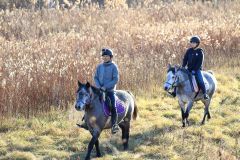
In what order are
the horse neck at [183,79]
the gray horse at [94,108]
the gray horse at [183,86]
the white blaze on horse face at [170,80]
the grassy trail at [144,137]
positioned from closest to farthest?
1. the gray horse at [94,108]
2. the grassy trail at [144,137]
3. the white blaze on horse face at [170,80]
4. the gray horse at [183,86]
5. the horse neck at [183,79]

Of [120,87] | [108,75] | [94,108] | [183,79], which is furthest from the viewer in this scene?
[120,87]

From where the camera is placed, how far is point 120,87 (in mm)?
11625

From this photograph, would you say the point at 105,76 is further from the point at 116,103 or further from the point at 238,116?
the point at 238,116

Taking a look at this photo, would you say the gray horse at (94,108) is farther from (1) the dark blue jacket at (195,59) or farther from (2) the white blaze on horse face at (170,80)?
(1) the dark blue jacket at (195,59)

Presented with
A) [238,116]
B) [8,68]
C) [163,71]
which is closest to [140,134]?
[238,116]

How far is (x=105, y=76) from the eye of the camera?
7.53 meters

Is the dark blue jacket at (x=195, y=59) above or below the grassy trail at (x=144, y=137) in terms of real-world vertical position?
above

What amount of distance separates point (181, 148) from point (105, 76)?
6.51 feet

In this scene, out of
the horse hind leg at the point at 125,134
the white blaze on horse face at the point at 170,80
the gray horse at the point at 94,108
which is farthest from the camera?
the white blaze on horse face at the point at 170,80

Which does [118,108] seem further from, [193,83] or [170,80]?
[193,83]

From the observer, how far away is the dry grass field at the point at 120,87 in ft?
26.7

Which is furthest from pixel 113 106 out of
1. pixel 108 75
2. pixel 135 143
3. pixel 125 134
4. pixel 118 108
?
pixel 135 143

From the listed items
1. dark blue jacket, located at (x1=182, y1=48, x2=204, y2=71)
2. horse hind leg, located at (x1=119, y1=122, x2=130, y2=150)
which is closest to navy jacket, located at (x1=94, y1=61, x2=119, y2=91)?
horse hind leg, located at (x1=119, y1=122, x2=130, y2=150)

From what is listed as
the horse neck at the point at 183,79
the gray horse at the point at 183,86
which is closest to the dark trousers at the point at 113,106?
the gray horse at the point at 183,86
